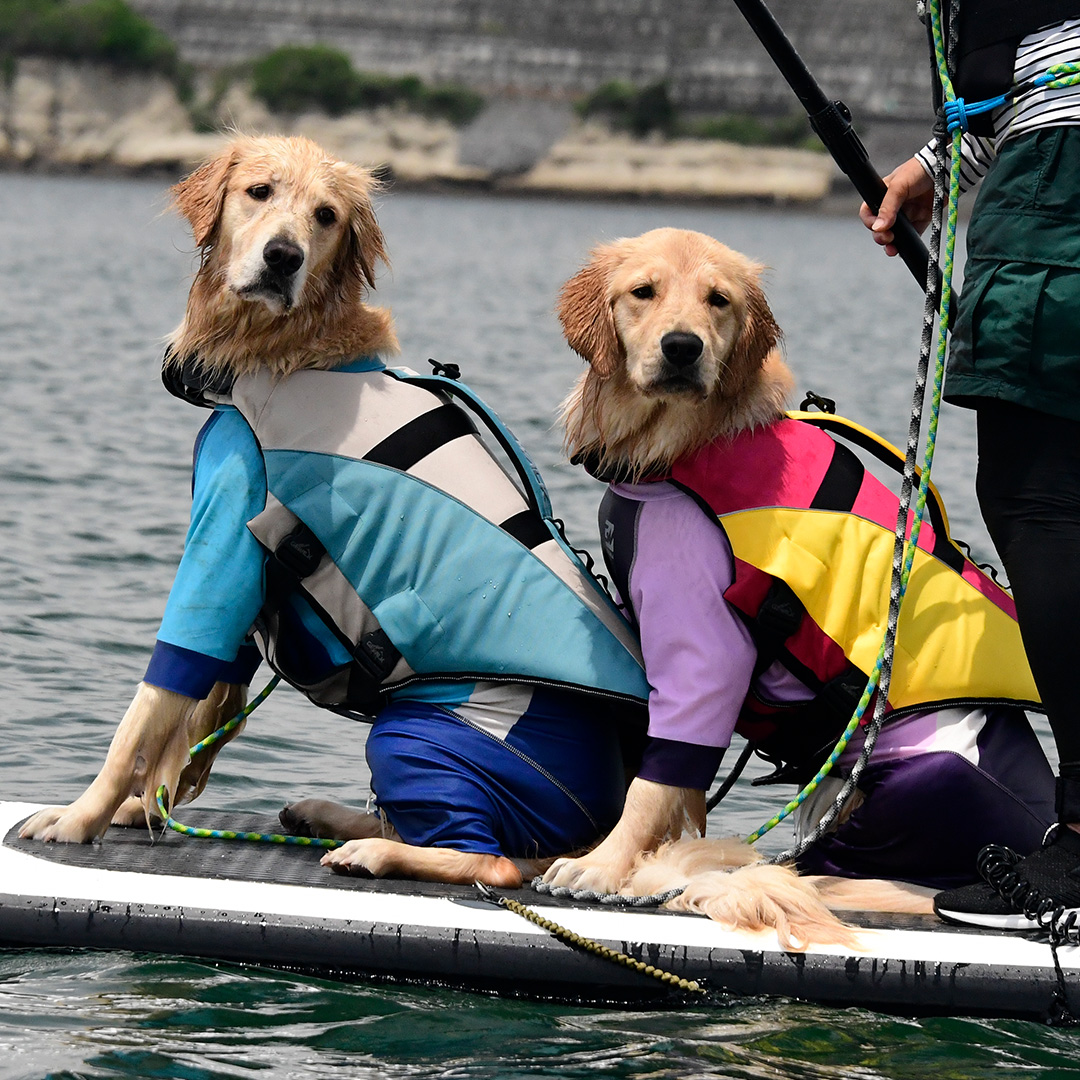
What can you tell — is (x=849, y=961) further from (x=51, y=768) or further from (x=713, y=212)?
(x=713, y=212)

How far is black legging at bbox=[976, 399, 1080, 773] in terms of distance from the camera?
3.79 m

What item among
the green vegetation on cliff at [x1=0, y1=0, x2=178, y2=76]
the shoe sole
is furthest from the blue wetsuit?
the green vegetation on cliff at [x1=0, y1=0, x2=178, y2=76]

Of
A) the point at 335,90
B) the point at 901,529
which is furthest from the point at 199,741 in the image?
the point at 335,90

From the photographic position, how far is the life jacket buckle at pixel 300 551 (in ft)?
14.1

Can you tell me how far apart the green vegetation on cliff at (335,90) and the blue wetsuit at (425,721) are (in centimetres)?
7811

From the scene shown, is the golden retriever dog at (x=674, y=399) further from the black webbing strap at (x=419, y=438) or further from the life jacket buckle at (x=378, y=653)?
the life jacket buckle at (x=378, y=653)

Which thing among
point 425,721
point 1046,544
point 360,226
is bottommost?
point 425,721

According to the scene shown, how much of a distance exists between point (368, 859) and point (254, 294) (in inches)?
59.5

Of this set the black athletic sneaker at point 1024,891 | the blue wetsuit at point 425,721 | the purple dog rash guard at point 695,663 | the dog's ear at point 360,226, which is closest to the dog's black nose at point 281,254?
the dog's ear at point 360,226

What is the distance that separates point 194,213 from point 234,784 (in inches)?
91.9

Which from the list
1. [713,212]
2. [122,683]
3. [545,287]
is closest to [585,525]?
[122,683]

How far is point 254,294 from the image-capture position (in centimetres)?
443

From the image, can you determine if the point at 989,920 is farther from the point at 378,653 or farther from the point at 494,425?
the point at 494,425

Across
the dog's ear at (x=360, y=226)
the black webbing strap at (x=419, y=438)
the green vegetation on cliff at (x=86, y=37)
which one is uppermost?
the green vegetation on cliff at (x=86, y=37)
